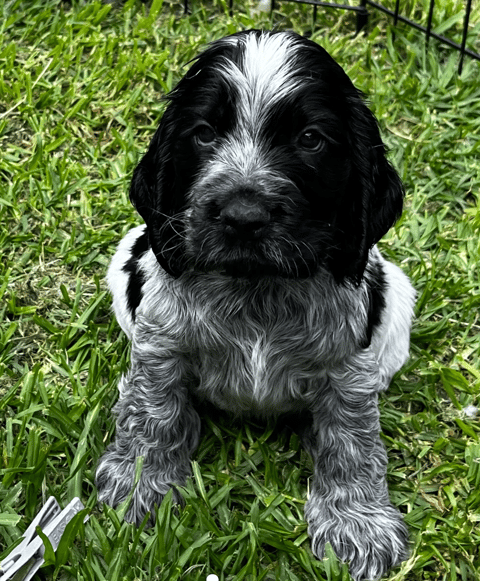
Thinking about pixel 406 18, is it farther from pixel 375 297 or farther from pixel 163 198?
pixel 163 198

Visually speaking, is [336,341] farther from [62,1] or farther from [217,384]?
[62,1]

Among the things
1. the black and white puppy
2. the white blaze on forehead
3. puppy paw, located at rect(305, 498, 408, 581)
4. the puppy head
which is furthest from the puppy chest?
the white blaze on forehead

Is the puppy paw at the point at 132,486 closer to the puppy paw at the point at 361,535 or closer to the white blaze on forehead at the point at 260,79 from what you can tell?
the puppy paw at the point at 361,535

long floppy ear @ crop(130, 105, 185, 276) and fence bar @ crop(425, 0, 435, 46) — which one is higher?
long floppy ear @ crop(130, 105, 185, 276)

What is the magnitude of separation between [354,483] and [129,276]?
1.41 m

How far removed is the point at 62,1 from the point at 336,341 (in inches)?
166

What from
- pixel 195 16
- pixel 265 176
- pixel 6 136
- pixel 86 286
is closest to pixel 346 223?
pixel 265 176

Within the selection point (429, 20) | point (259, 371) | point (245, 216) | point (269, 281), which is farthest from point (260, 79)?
point (429, 20)

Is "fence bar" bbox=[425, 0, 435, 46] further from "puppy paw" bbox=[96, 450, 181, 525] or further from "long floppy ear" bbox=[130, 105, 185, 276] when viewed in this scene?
"puppy paw" bbox=[96, 450, 181, 525]

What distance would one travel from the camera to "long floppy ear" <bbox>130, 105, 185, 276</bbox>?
11.5 feet

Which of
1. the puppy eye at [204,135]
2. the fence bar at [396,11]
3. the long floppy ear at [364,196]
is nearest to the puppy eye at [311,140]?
the long floppy ear at [364,196]

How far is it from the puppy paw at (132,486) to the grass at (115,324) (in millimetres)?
86

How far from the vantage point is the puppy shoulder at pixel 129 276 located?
4.04 metres

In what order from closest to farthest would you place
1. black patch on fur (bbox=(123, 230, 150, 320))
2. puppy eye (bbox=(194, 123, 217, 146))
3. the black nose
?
the black nose, puppy eye (bbox=(194, 123, 217, 146)), black patch on fur (bbox=(123, 230, 150, 320))
